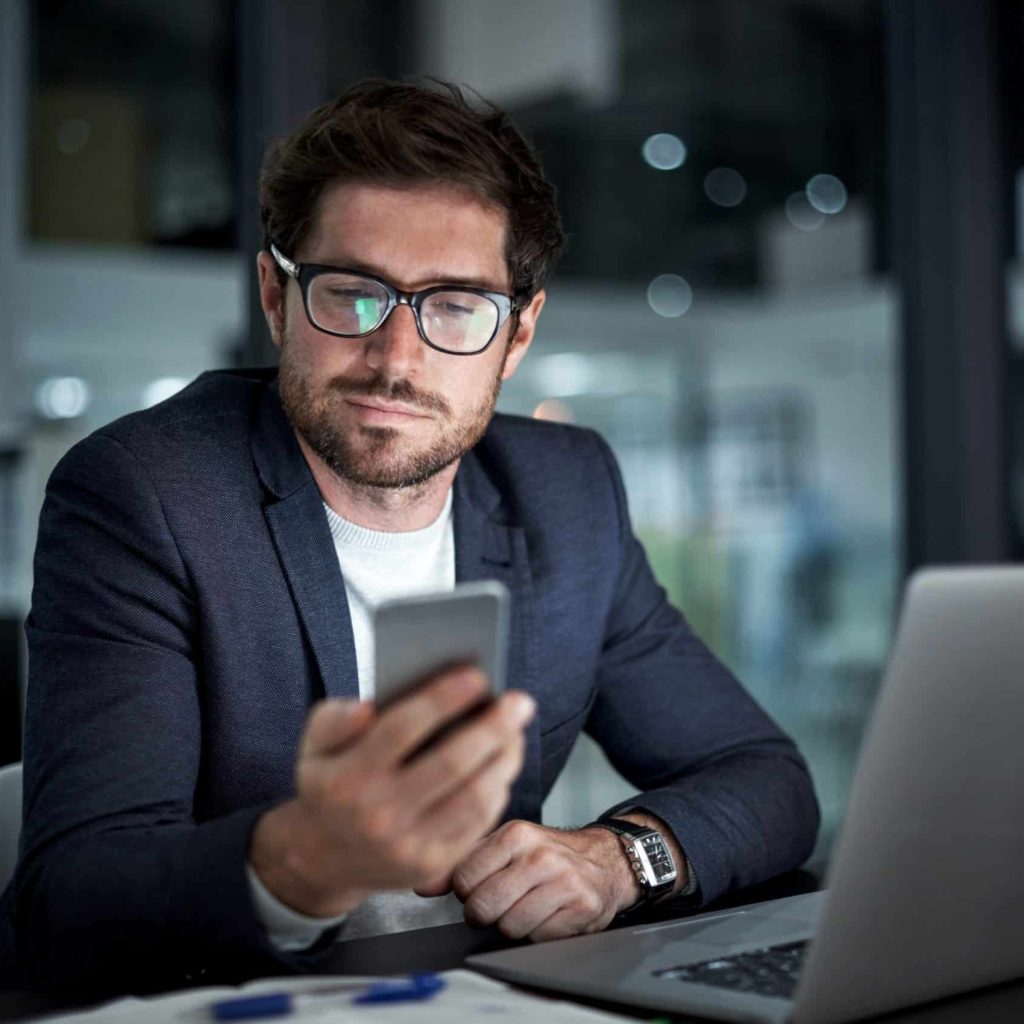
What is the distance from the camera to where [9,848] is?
1.43m

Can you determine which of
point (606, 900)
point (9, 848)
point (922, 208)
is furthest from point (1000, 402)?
point (9, 848)

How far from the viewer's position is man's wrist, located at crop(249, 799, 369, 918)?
914 mm

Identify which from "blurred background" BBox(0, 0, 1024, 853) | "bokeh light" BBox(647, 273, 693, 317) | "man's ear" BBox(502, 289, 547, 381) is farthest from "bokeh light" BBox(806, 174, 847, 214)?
"man's ear" BBox(502, 289, 547, 381)

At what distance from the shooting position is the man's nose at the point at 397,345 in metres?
1.47

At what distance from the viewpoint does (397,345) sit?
1.47m

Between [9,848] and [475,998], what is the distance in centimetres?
79

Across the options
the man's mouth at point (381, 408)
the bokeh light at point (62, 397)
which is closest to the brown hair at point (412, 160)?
the man's mouth at point (381, 408)

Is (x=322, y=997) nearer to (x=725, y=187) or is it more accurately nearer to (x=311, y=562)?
(x=311, y=562)

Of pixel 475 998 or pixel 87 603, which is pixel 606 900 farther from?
pixel 87 603

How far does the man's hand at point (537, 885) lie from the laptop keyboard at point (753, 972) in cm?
22

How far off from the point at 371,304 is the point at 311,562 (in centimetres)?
30

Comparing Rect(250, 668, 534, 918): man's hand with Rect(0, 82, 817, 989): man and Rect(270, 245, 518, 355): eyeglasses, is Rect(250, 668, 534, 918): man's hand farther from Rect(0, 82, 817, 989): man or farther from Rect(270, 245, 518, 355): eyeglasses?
Rect(270, 245, 518, 355): eyeglasses

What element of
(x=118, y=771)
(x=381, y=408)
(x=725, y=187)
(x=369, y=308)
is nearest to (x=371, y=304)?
(x=369, y=308)

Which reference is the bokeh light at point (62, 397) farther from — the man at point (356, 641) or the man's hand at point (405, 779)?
the man's hand at point (405, 779)
